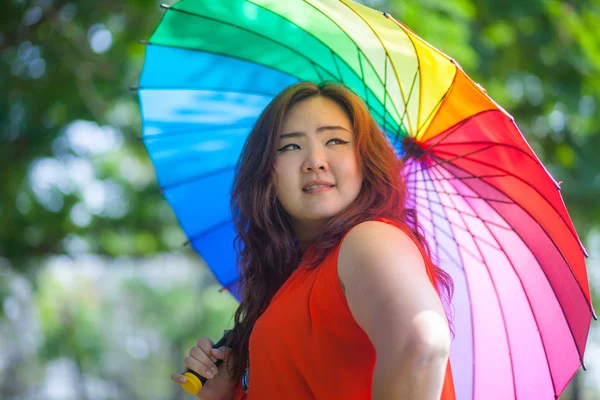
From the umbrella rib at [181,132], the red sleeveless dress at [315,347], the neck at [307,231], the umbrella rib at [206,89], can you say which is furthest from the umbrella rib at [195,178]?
the red sleeveless dress at [315,347]

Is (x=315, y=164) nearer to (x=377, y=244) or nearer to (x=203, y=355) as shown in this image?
(x=377, y=244)

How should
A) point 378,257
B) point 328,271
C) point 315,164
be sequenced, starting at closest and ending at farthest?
point 378,257 < point 328,271 < point 315,164

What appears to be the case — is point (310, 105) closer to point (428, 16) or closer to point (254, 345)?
point (254, 345)

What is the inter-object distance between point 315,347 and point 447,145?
98cm

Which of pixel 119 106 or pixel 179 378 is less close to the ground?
pixel 119 106

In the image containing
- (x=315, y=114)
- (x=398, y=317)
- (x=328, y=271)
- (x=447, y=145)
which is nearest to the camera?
(x=398, y=317)

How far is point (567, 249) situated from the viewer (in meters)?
2.26

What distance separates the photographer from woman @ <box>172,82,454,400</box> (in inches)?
55.8

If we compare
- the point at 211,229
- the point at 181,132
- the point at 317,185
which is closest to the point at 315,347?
the point at 317,185

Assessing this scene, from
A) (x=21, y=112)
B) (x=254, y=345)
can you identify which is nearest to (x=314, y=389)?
(x=254, y=345)

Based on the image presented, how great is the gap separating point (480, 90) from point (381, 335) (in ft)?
3.15

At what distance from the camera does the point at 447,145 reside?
240 centimetres

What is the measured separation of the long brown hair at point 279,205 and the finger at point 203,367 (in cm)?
7

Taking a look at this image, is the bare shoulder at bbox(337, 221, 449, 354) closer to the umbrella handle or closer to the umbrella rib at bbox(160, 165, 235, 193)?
the umbrella handle
